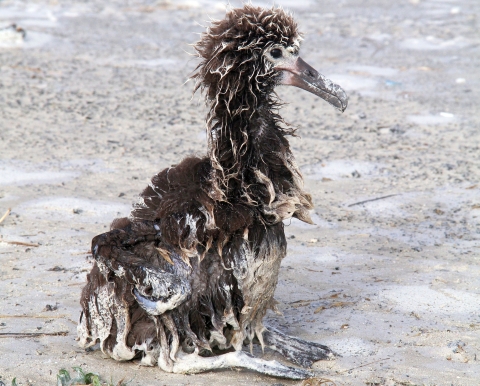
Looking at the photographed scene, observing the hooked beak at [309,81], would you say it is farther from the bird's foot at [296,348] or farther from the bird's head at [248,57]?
the bird's foot at [296,348]

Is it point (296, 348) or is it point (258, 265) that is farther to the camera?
point (296, 348)

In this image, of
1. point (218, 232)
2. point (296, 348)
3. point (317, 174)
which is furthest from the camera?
point (317, 174)

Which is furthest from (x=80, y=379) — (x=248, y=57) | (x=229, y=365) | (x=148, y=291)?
(x=248, y=57)

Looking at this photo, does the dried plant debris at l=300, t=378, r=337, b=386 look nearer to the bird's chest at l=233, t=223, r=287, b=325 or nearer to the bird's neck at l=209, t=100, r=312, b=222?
the bird's chest at l=233, t=223, r=287, b=325

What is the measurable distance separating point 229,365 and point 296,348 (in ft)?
1.68

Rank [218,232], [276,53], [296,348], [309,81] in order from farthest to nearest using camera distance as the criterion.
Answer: [296,348]
[309,81]
[276,53]
[218,232]

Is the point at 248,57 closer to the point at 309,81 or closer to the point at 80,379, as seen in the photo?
the point at 309,81

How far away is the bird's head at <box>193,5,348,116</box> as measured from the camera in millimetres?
3990

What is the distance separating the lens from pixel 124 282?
406 centimetres

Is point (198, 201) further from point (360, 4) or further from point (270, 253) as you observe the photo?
point (360, 4)

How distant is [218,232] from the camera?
13.1 feet

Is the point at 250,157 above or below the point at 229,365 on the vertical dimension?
above

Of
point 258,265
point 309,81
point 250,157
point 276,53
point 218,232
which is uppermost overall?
point 276,53

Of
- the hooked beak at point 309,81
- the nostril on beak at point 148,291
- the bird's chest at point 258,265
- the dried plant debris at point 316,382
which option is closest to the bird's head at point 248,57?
the hooked beak at point 309,81
